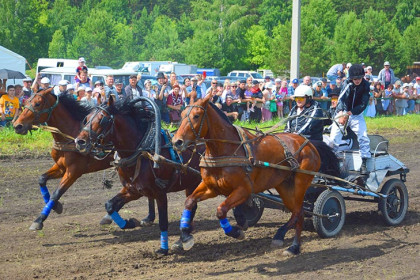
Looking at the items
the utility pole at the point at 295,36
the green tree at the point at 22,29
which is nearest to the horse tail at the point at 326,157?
the utility pole at the point at 295,36

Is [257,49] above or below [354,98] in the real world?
above

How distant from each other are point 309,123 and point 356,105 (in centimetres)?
88

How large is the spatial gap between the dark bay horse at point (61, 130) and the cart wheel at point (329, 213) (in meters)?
2.40

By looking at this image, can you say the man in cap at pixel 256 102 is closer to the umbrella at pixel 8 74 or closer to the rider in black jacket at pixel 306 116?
the umbrella at pixel 8 74

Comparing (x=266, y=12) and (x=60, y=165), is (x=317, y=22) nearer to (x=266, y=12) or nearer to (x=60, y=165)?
(x=266, y=12)

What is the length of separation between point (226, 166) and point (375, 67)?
1383 inches

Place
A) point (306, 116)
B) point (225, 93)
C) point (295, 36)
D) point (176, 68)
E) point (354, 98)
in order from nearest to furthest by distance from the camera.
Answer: point (306, 116) → point (354, 98) → point (225, 93) → point (295, 36) → point (176, 68)

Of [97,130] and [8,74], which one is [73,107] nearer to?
[97,130]

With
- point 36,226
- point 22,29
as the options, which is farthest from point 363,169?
point 22,29

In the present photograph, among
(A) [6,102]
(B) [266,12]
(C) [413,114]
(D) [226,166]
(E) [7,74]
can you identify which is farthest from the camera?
(B) [266,12]

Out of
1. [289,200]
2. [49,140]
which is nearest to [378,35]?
[49,140]

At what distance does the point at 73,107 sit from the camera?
9.44 metres

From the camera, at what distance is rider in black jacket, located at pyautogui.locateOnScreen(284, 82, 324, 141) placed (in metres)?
8.95

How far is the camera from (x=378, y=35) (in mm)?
40000
